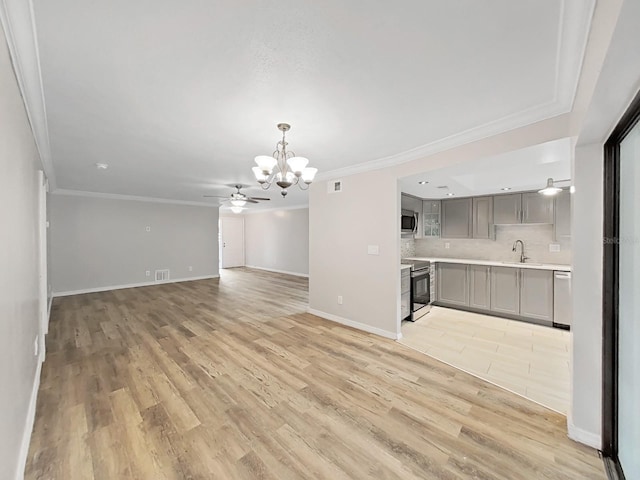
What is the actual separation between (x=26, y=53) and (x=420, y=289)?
4.96 metres

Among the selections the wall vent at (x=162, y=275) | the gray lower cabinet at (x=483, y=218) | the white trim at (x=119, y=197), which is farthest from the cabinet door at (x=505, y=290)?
the wall vent at (x=162, y=275)

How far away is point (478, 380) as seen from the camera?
257 centimetres

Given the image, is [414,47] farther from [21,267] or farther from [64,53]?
[21,267]

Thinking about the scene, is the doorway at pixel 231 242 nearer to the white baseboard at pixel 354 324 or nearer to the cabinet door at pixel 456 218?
the white baseboard at pixel 354 324

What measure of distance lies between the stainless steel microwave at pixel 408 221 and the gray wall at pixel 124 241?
645 cm

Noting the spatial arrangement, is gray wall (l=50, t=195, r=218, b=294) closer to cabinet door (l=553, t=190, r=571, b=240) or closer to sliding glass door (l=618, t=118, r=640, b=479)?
cabinet door (l=553, t=190, r=571, b=240)

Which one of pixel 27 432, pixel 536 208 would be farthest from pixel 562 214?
pixel 27 432

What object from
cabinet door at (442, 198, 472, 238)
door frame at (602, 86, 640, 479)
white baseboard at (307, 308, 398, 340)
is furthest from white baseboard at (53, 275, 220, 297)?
door frame at (602, 86, 640, 479)

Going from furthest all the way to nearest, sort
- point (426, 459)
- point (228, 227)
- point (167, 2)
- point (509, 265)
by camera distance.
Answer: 1. point (228, 227)
2. point (509, 265)
3. point (426, 459)
4. point (167, 2)

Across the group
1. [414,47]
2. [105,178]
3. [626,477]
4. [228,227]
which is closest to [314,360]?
[626,477]

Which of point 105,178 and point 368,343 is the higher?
point 105,178

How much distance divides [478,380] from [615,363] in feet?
3.69

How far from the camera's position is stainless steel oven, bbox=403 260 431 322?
427 centimetres

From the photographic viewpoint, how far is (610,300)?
170 cm
